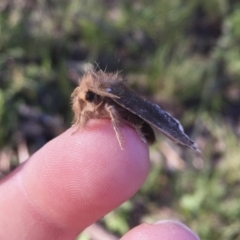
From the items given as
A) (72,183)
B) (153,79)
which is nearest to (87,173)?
(72,183)

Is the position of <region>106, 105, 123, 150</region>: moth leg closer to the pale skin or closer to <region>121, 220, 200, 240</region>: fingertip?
the pale skin

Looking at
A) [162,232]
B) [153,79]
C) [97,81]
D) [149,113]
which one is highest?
[97,81]

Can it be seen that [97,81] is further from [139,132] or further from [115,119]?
[139,132]

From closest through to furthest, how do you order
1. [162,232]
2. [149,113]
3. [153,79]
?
[162,232] < [149,113] < [153,79]

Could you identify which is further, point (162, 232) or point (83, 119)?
point (83, 119)

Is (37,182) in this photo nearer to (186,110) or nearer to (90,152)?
(90,152)

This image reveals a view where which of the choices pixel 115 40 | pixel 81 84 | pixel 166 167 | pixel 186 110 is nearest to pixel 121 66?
pixel 115 40
